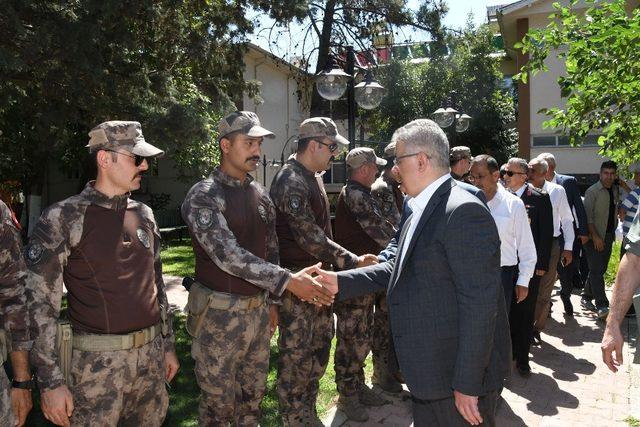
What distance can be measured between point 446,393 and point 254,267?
140cm

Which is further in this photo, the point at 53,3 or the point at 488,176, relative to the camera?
the point at 53,3

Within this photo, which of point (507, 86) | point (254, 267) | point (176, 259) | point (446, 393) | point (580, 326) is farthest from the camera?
point (507, 86)

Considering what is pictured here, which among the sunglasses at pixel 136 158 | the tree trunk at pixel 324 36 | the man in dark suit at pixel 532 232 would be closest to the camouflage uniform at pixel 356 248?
the man in dark suit at pixel 532 232

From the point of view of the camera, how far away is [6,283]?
2.65 m

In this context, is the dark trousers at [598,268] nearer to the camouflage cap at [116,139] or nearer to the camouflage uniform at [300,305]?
the camouflage uniform at [300,305]

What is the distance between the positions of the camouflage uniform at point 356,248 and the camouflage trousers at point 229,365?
1269 millimetres

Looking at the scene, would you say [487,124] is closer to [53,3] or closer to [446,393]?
[53,3]

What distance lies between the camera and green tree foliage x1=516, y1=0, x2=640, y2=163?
223 inches

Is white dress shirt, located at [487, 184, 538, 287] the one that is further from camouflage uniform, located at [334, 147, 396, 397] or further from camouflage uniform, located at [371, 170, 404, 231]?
camouflage uniform, located at [334, 147, 396, 397]

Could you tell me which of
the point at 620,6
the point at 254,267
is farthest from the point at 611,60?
the point at 254,267

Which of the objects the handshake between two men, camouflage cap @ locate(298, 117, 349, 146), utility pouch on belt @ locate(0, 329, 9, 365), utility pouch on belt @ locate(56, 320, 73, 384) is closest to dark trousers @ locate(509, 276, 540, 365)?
camouflage cap @ locate(298, 117, 349, 146)

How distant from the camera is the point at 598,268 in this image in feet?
27.6

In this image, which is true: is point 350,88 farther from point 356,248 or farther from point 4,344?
point 4,344

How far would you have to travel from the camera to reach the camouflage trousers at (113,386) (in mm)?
2904
